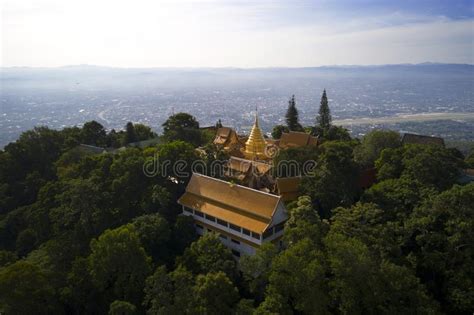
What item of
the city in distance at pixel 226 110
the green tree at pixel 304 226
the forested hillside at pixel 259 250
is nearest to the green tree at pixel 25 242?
the forested hillside at pixel 259 250

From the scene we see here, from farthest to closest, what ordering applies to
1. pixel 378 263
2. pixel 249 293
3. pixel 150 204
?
1. pixel 150 204
2. pixel 249 293
3. pixel 378 263

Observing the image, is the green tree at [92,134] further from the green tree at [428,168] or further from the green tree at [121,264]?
the green tree at [428,168]

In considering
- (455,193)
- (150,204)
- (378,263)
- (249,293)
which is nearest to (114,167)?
(150,204)

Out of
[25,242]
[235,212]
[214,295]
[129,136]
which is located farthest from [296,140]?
[25,242]

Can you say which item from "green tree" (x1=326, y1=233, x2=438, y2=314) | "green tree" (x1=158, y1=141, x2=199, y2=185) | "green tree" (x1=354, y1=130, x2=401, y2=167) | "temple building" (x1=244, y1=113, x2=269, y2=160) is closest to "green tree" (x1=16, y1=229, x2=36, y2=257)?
"green tree" (x1=158, y1=141, x2=199, y2=185)

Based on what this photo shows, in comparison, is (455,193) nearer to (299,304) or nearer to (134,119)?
(299,304)

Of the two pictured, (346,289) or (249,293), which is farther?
(249,293)

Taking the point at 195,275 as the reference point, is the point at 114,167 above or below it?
above
